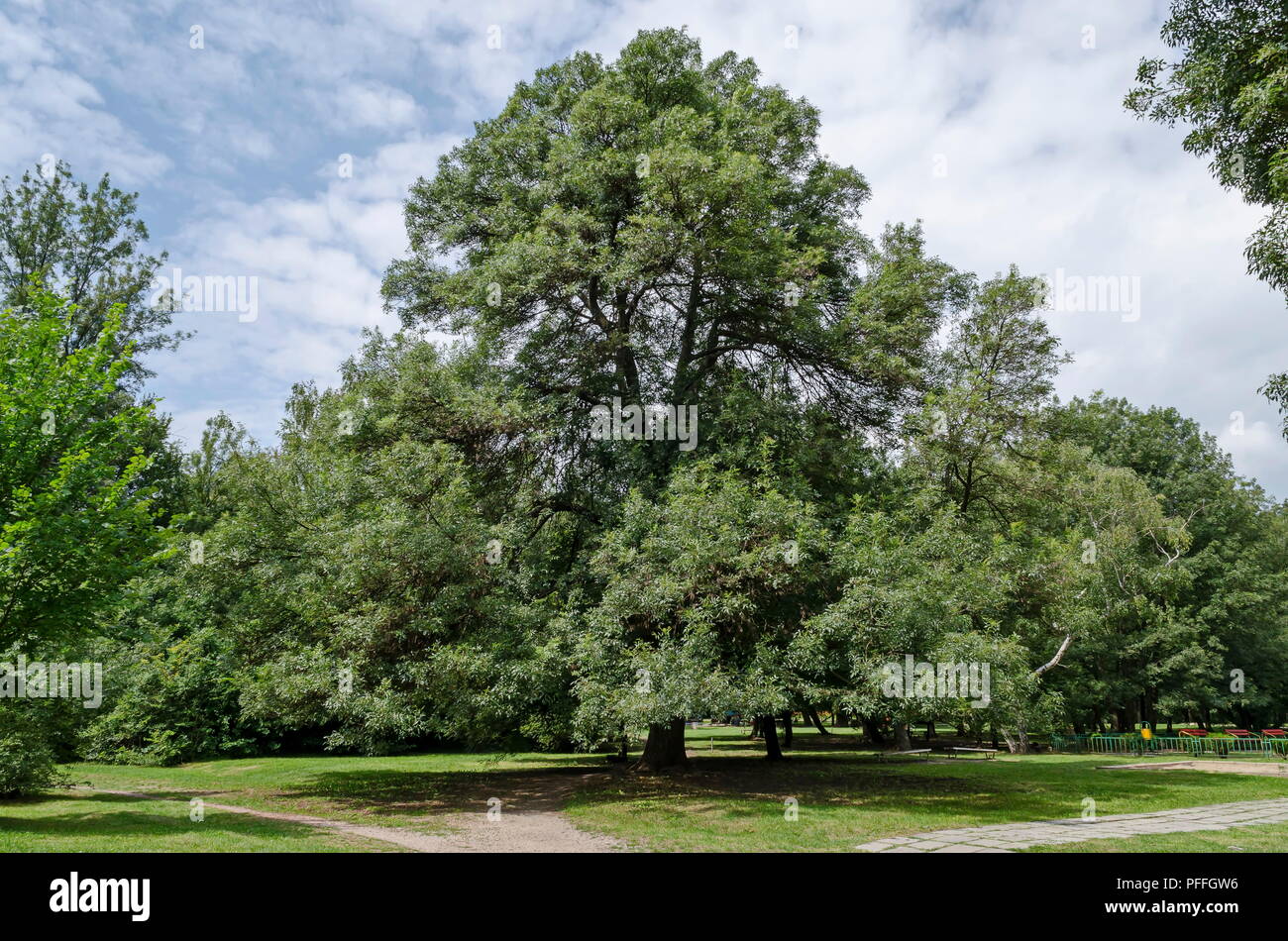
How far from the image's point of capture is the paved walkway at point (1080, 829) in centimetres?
979

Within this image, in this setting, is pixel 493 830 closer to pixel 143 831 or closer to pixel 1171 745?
pixel 143 831

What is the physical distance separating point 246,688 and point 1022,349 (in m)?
20.4

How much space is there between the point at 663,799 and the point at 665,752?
4.99m

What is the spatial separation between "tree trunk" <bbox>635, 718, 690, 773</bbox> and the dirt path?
4209 millimetres

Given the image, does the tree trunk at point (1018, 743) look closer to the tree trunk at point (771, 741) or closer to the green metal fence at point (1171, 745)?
the green metal fence at point (1171, 745)

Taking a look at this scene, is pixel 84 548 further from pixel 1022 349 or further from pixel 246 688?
pixel 1022 349

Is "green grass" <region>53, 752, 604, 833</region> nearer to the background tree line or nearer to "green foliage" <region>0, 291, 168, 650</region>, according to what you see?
the background tree line

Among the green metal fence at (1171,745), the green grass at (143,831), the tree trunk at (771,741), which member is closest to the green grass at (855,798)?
the tree trunk at (771,741)

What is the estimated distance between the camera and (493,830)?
12.0 metres

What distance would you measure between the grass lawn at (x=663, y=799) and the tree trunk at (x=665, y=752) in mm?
982

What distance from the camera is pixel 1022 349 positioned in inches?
768

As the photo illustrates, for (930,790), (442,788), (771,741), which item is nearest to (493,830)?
(442,788)

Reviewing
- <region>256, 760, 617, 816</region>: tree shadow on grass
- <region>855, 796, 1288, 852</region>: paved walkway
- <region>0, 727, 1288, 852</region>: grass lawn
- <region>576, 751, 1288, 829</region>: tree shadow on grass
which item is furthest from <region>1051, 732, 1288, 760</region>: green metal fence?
<region>256, 760, 617, 816</region>: tree shadow on grass
